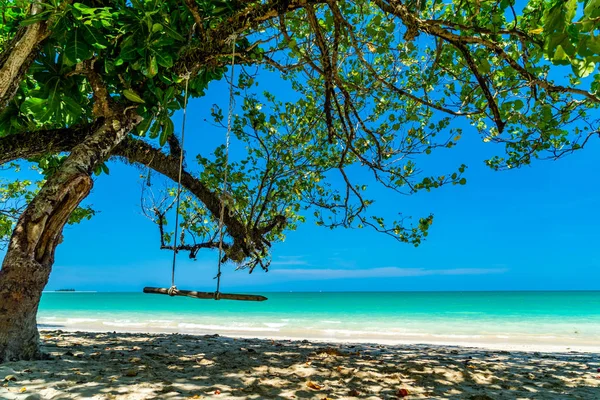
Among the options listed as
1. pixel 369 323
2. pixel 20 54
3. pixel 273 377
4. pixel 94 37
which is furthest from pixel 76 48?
pixel 369 323

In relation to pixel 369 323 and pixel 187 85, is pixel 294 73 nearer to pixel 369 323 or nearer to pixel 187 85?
pixel 187 85

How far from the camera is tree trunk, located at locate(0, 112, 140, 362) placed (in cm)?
369

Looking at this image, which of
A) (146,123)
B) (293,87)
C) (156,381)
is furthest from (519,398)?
(293,87)

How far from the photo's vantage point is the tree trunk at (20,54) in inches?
149

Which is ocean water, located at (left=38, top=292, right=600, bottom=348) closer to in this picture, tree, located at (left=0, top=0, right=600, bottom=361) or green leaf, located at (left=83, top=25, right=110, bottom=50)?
tree, located at (left=0, top=0, right=600, bottom=361)

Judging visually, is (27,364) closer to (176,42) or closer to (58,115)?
(58,115)

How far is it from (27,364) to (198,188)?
363cm

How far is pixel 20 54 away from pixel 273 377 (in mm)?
3789

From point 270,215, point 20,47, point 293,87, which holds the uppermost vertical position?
point 293,87

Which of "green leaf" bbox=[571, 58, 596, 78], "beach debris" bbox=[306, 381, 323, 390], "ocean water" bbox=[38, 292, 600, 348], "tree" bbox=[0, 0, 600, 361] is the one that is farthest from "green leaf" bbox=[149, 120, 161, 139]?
"ocean water" bbox=[38, 292, 600, 348]

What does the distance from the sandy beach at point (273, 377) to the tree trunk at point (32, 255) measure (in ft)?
0.83

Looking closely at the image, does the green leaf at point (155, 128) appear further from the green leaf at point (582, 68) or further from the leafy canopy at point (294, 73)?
the green leaf at point (582, 68)

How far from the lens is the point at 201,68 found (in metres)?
4.55

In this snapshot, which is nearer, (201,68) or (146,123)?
(146,123)
